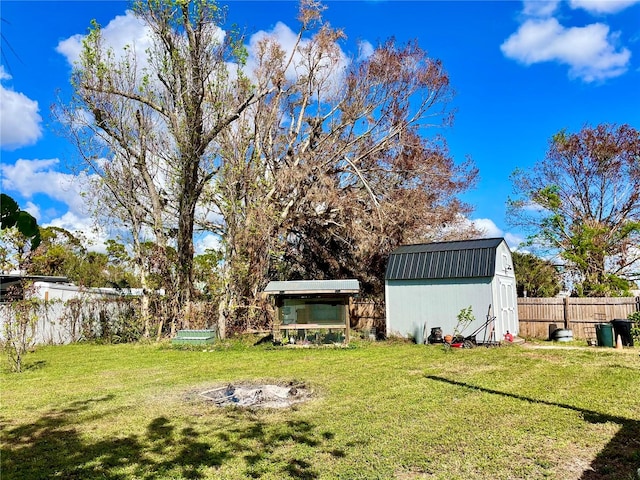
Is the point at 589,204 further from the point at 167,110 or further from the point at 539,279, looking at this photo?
the point at 167,110

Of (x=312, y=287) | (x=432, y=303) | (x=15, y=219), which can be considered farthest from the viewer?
(x=432, y=303)

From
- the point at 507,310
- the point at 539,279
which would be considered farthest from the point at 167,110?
the point at 539,279

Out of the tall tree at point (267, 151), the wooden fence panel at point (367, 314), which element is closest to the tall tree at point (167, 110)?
the tall tree at point (267, 151)

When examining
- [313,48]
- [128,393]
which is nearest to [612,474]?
[128,393]

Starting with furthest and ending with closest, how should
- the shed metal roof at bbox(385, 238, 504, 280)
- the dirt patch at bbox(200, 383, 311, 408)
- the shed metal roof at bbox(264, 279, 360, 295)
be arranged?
the shed metal roof at bbox(385, 238, 504, 280), the shed metal roof at bbox(264, 279, 360, 295), the dirt patch at bbox(200, 383, 311, 408)

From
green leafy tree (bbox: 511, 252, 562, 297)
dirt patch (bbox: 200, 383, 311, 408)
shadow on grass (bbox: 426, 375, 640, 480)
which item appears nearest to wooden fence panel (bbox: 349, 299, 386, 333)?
green leafy tree (bbox: 511, 252, 562, 297)

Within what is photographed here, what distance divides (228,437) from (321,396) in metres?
2.13

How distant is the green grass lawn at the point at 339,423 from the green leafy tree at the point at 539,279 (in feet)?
41.7

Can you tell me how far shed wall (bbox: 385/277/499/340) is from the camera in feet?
45.8

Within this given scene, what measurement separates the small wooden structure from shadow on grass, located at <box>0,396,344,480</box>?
7.57 meters

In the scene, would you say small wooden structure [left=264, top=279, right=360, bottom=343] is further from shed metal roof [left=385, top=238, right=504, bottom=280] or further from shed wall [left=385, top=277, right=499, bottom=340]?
shed metal roof [left=385, top=238, right=504, bottom=280]

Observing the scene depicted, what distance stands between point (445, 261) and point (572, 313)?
481 centimetres

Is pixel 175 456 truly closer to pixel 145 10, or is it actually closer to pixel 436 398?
pixel 436 398

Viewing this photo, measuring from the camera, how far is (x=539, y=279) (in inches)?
878
